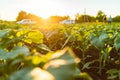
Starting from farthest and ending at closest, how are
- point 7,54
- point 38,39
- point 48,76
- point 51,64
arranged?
point 38,39, point 7,54, point 51,64, point 48,76

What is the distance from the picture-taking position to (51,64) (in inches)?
28.0

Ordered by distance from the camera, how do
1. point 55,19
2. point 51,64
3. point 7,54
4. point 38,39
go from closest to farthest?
point 51,64 → point 7,54 → point 38,39 → point 55,19

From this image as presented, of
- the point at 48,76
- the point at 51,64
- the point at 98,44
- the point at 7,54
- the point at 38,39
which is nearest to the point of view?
the point at 48,76

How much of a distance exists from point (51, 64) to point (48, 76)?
0.10m

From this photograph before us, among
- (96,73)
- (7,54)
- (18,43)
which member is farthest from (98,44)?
(7,54)

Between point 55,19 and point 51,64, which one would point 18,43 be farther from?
point 55,19

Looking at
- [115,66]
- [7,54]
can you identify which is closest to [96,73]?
[115,66]

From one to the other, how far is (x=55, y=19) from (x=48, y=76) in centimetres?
6271

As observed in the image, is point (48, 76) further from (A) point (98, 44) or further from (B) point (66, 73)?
(A) point (98, 44)

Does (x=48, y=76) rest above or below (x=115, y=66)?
above

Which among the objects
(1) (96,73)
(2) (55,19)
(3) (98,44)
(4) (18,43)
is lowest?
(2) (55,19)

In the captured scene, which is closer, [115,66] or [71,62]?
[71,62]

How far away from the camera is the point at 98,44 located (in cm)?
293

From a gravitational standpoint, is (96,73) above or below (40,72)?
below
